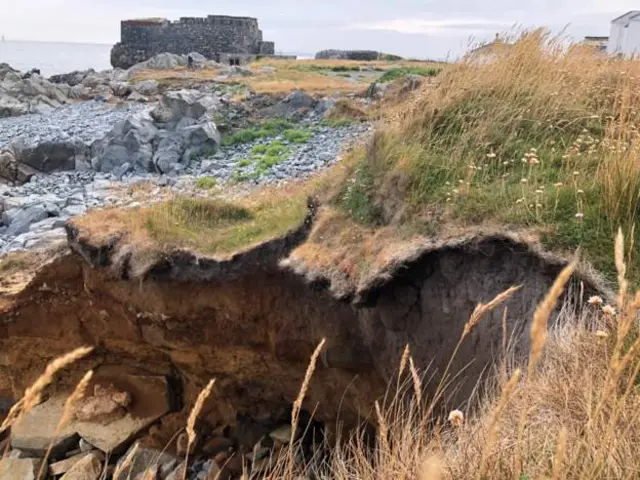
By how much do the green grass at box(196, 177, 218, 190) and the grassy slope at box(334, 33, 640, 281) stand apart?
6.94 m

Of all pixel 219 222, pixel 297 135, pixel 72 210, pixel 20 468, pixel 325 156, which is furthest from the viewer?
pixel 297 135

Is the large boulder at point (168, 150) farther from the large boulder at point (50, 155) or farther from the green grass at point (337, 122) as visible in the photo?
the green grass at point (337, 122)

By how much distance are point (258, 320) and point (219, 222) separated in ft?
4.76

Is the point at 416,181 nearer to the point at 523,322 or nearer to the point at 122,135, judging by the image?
the point at 523,322

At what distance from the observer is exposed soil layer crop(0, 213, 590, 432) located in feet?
16.2

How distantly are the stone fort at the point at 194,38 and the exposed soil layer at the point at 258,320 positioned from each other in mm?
32809

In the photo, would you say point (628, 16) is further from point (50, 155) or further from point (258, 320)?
point (50, 155)

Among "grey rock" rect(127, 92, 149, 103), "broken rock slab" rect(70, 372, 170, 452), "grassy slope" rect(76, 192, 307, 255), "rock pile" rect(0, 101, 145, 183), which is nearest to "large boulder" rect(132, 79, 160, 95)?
"grey rock" rect(127, 92, 149, 103)

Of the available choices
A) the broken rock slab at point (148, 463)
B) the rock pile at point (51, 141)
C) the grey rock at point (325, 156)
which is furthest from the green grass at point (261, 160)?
the broken rock slab at point (148, 463)

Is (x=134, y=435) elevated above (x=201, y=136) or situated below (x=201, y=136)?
below

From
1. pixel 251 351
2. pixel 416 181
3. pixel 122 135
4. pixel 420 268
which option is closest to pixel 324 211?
pixel 416 181

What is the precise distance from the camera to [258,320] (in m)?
7.03

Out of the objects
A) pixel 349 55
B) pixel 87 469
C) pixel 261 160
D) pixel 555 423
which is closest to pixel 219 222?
pixel 87 469

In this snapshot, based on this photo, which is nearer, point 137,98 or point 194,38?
point 137,98
